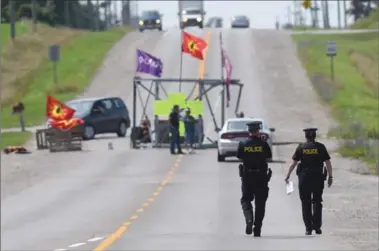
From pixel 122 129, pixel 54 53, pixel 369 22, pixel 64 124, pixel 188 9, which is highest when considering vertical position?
pixel 188 9

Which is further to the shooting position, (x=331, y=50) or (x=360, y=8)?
(x=360, y=8)

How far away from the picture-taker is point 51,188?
46.0 meters

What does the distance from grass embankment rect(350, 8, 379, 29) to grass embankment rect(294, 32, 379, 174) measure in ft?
0.25

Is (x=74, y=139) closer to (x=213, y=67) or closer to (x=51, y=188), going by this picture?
(x=51, y=188)

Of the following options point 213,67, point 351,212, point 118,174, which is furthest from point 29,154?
point 213,67

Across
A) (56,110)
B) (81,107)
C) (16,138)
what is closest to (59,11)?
(56,110)

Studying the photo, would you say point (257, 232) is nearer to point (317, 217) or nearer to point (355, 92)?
point (317, 217)

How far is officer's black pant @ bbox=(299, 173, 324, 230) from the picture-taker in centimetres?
738

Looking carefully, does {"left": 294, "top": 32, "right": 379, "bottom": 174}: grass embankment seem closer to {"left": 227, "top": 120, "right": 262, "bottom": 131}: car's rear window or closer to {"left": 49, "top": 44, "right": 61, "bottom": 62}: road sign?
{"left": 227, "top": 120, "right": 262, "bottom": 131}: car's rear window

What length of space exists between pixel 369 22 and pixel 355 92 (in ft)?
13.7

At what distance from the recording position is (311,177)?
291 inches

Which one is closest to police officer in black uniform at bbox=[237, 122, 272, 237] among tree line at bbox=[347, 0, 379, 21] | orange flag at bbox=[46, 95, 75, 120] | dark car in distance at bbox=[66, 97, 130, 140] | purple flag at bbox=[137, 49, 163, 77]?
orange flag at bbox=[46, 95, 75, 120]

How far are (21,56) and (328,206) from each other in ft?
11.1

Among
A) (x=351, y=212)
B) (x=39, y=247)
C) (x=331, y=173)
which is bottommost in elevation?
(x=39, y=247)
